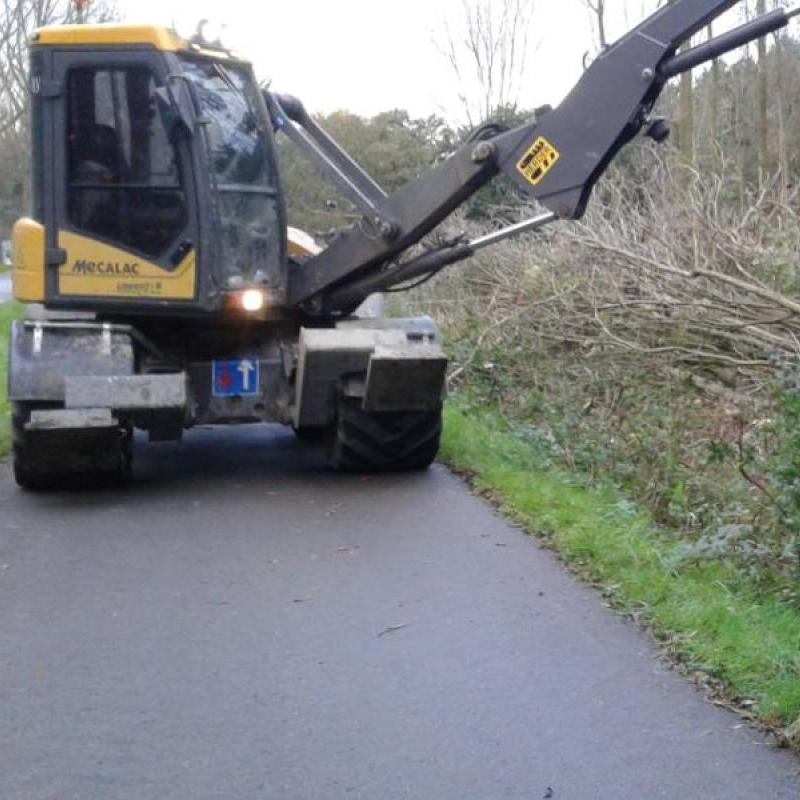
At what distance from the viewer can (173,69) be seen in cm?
1020

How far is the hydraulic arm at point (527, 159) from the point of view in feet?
29.5

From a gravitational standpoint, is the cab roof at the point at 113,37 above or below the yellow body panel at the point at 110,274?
above

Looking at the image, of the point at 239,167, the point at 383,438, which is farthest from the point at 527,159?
the point at 383,438

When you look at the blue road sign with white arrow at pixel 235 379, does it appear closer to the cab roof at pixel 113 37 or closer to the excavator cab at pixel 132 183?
the excavator cab at pixel 132 183

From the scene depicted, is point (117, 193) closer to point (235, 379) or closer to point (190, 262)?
point (190, 262)

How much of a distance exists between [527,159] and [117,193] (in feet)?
9.56

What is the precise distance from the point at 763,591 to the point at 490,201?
12386 millimetres

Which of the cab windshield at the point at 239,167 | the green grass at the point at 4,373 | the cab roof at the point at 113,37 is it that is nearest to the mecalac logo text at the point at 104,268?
the cab windshield at the point at 239,167

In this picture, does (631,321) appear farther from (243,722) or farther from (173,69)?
(243,722)

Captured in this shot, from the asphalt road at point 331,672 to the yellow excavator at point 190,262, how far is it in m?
1.02

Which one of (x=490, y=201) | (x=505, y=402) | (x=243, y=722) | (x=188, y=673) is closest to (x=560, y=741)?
(x=243, y=722)

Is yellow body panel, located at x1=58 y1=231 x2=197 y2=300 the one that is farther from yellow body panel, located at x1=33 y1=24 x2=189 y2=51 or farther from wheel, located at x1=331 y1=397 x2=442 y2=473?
wheel, located at x1=331 y1=397 x2=442 y2=473

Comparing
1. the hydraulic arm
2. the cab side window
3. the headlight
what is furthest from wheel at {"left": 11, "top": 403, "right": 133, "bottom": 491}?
the hydraulic arm

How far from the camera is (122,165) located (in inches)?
412
